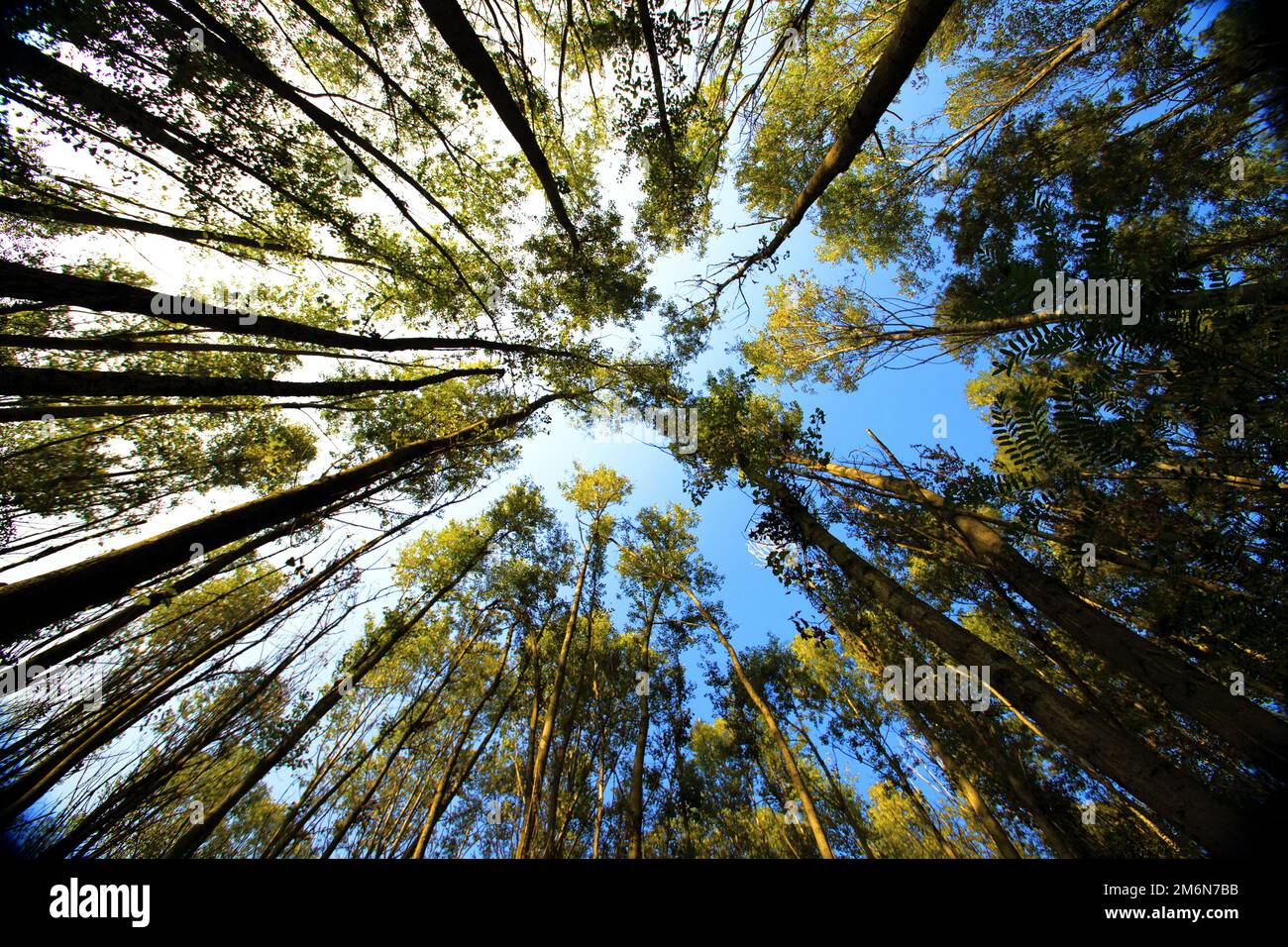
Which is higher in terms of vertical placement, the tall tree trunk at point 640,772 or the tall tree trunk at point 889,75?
the tall tree trunk at point 889,75

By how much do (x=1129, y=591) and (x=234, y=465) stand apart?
15.1m

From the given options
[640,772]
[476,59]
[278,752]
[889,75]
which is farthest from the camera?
[640,772]

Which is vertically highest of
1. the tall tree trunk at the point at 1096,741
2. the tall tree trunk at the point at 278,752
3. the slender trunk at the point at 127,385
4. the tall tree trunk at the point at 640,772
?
the slender trunk at the point at 127,385

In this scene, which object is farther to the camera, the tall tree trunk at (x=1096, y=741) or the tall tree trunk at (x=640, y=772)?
the tall tree trunk at (x=640, y=772)

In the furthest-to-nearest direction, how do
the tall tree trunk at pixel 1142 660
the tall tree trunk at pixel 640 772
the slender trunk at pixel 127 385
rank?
the tall tree trunk at pixel 640 772, the slender trunk at pixel 127 385, the tall tree trunk at pixel 1142 660

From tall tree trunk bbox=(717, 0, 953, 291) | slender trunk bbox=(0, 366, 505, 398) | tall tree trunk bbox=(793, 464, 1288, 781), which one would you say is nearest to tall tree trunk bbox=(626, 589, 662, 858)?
tall tree trunk bbox=(793, 464, 1288, 781)

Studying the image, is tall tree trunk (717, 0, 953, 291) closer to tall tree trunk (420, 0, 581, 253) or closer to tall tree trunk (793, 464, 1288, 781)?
tall tree trunk (420, 0, 581, 253)

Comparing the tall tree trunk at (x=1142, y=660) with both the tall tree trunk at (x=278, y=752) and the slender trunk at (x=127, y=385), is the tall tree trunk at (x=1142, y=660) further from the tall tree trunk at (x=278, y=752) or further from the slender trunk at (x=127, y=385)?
the tall tree trunk at (x=278, y=752)

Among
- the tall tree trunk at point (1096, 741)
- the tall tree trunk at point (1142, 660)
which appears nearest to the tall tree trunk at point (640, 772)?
the tall tree trunk at point (1096, 741)

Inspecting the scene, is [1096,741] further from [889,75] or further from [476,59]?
[476,59]

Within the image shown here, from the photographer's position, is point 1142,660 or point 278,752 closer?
point 1142,660

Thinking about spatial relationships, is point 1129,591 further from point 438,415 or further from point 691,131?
point 438,415

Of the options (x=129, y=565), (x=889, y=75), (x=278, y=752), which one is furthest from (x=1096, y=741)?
(x=278, y=752)
